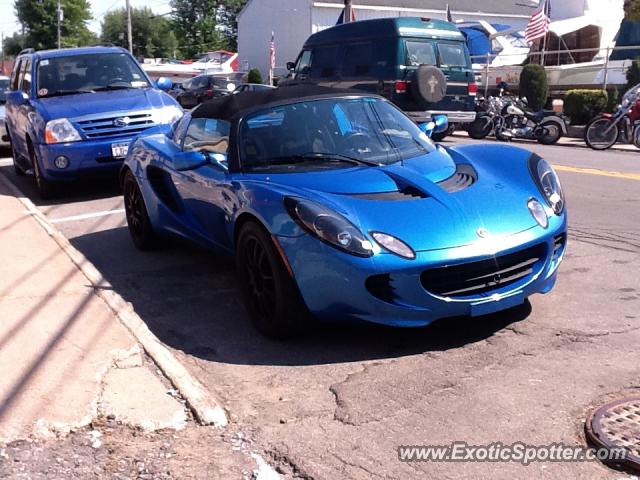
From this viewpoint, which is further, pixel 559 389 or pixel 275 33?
pixel 275 33

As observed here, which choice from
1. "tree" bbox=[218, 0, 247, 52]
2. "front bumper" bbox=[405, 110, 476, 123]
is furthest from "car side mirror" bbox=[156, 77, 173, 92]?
"tree" bbox=[218, 0, 247, 52]

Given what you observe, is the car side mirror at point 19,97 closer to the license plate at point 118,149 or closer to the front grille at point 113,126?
the front grille at point 113,126

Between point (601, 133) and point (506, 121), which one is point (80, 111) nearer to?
point (601, 133)

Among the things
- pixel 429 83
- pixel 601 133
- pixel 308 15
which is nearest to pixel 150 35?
pixel 308 15

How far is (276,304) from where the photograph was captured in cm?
433

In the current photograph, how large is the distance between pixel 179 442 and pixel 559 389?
1816 millimetres

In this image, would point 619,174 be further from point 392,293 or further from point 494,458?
point 494,458

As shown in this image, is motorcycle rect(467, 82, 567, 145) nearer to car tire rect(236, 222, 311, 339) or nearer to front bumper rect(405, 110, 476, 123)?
front bumper rect(405, 110, 476, 123)

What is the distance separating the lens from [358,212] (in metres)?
4.17

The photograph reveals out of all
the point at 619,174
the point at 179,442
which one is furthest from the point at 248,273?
the point at 619,174

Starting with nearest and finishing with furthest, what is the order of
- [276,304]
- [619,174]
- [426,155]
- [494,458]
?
[494,458] → [276,304] → [426,155] → [619,174]

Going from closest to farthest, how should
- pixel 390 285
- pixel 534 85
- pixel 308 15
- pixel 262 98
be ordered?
pixel 390 285 < pixel 262 98 < pixel 534 85 < pixel 308 15

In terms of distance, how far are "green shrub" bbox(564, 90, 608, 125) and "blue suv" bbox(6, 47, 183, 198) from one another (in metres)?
12.3

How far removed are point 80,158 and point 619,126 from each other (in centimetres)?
1040
